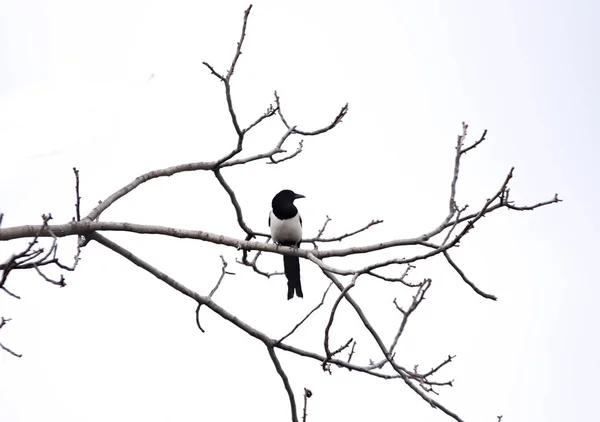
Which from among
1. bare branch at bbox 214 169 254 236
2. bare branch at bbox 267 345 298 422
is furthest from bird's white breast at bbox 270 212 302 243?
→ bare branch at bbox 267 345 298 422

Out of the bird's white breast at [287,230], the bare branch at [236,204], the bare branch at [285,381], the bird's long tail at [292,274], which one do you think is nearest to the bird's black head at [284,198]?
the bird's white breast at [287,230]

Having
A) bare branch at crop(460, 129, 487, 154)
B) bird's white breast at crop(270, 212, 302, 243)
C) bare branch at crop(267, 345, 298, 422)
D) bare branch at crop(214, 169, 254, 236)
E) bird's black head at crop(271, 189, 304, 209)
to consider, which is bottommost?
bare branch at crop(267, 345, 298, 422)

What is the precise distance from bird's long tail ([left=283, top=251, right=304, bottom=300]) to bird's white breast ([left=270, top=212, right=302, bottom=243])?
0.40m

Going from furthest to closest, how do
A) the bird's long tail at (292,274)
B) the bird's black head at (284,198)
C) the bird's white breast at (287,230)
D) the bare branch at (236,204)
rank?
the bird's black head at (284,198), the bird's white breast at (287,230), the bird's long tail at (292,274), the bare branch at (236,204)

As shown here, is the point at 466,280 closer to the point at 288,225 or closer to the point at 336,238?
the point at 336,238

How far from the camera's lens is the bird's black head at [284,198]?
8258 millimetres

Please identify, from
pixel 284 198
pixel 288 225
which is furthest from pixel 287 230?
pixel 284 198

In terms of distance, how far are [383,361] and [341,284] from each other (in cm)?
73

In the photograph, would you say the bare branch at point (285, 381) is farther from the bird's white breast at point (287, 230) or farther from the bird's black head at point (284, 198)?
the bird's black head at point (284, 198)

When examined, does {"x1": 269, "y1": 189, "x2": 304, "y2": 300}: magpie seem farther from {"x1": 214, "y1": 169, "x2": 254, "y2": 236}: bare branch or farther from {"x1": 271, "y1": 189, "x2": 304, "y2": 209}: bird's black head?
{"x1": 214, "y1": 169, "x2": 254, "y2": 236}: bare branch

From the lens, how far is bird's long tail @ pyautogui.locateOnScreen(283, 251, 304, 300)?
24.9 ft

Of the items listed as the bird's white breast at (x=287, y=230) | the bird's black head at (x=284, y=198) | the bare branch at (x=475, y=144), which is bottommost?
the bare branch at (x=475, y=144)

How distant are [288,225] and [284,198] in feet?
1.36

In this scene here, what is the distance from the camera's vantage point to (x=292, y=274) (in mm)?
7605
